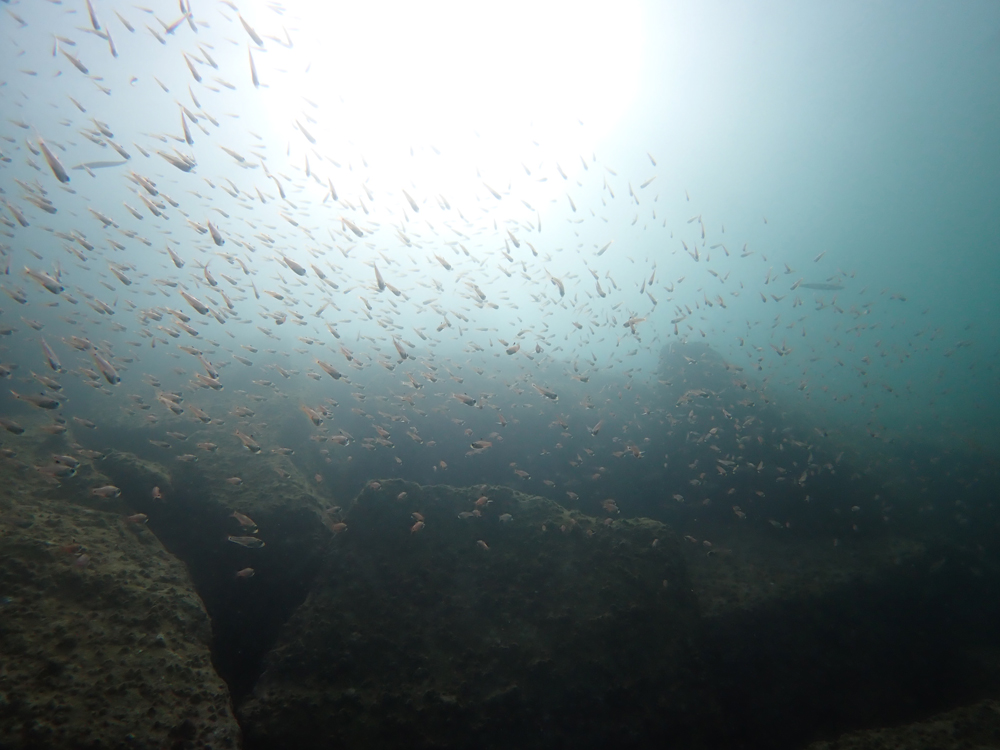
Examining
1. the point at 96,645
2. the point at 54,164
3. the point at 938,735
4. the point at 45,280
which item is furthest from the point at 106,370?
the point at 938,735

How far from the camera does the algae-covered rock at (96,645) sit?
3.70m

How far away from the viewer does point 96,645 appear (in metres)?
4.41

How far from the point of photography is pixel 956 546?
9.80 meters

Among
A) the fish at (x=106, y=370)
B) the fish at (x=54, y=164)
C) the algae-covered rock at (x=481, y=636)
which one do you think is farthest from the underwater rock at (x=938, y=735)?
the fish at (x=54, y=164)

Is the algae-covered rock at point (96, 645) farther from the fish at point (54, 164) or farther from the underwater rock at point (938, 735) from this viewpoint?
the underwater rock at point (938, 735)

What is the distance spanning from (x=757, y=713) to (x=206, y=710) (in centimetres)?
885

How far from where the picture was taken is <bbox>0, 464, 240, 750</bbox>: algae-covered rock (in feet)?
12.1

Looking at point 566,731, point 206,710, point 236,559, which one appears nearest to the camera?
point 206,710

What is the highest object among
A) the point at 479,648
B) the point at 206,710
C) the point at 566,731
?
the point at 479,648

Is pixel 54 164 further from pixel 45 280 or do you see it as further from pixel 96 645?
pixel 96 645

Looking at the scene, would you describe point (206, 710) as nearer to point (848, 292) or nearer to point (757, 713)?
point (757, 713)

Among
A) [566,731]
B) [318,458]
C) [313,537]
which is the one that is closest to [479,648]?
[566,731]

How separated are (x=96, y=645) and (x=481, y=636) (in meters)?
5.27

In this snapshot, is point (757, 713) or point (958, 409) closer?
point (757, 713)
